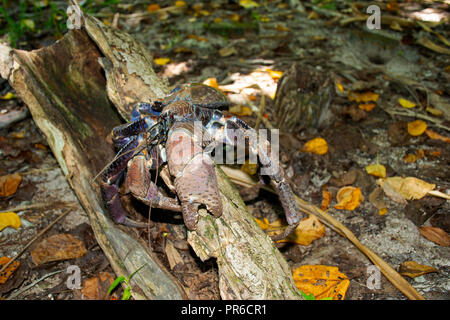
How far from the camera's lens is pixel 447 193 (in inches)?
100

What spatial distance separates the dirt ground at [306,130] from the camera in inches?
88.0

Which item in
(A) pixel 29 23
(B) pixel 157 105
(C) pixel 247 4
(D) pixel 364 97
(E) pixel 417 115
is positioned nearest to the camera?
(B) pixel 157 105

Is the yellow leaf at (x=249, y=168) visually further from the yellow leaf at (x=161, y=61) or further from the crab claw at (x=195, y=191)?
the yellow leaf at (x=161, y=61)

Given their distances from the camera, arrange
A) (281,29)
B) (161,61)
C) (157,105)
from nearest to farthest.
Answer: (157,105) → (161,61) → (281,29)

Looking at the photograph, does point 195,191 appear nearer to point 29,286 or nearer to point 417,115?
point 29,286

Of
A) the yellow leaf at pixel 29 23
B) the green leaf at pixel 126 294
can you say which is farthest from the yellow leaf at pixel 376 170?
the yellow leaf at pixel 29 23

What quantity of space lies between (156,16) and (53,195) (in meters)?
3.48

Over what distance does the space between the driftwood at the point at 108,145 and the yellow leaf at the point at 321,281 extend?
1.31ft

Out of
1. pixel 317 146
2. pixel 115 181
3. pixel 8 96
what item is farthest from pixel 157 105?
pixel 8 96

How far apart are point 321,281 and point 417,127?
1875mm

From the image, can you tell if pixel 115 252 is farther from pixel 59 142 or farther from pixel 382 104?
pixel 382 104

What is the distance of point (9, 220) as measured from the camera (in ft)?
8.34

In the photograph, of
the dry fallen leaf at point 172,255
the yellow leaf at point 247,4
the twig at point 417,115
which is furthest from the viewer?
the yellow leaf at point 247,4

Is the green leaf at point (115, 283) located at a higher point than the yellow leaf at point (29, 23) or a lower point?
lower
